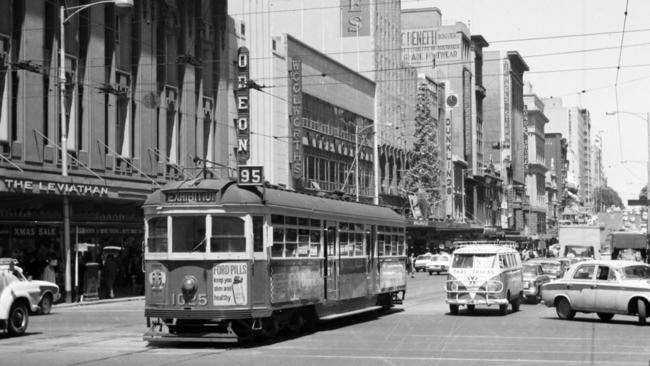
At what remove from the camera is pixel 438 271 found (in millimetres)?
66625

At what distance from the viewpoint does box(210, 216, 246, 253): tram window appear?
19.2m

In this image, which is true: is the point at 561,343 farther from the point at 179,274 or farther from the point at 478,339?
the point at 179,274

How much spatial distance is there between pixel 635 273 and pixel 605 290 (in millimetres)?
914

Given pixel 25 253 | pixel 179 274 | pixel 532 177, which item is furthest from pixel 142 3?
pixel 532 177

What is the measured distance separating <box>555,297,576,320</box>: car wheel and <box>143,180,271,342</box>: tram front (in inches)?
397

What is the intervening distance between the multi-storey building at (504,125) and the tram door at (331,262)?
130582 millimetres

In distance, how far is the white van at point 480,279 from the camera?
91.3 ft

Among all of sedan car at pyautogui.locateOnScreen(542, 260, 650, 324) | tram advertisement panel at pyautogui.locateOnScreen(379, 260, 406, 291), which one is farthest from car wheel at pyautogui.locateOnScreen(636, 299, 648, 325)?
tram advertisement panel at pyautogui.locateOnScreen(379, 260, 406, 291)

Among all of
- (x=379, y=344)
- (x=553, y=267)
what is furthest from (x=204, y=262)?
(x=553, y=267)

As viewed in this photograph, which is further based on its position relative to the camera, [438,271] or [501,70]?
[501,70]

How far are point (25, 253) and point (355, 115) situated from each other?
150ft

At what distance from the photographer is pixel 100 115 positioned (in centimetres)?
4144

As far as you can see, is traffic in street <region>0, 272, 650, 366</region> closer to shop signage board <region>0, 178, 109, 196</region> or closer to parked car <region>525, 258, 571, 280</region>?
shop signage board <region>0, 178, 109, 196</region>

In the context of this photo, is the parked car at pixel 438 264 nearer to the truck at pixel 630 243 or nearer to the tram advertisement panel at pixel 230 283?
the truck at pixel 630 243
